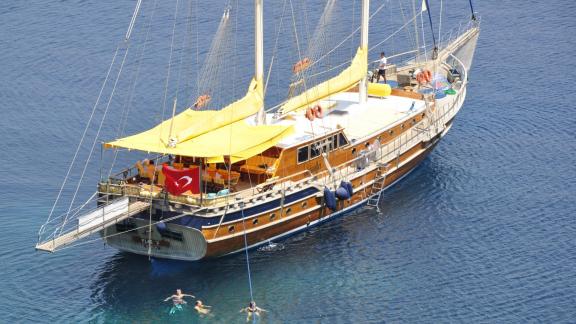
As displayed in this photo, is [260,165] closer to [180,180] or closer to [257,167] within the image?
[257,167]

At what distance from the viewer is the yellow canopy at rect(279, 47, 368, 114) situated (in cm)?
6456

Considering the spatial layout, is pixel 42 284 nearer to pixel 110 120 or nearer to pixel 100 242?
pixel 100 242

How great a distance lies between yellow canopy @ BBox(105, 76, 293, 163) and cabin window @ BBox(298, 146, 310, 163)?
2.13 m

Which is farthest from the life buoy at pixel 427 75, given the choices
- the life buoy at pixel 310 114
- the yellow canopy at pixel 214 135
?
the yellow canopy at pixel 214 135

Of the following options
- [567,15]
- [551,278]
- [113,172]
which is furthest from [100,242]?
[567,15]

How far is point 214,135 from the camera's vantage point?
189 feet

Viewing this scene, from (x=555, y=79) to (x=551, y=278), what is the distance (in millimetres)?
32637

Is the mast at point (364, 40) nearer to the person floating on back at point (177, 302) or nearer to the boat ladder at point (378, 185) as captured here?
the boat ladder at point (378, 185)

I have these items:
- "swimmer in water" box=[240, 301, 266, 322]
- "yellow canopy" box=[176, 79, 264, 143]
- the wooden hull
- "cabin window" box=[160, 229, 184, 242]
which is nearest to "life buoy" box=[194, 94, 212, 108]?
"yellow canopy" box=[176, 79, 264, 143]

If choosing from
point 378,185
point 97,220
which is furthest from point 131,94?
point 97,220

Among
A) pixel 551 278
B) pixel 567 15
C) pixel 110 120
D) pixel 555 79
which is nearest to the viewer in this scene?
pixel 551 278

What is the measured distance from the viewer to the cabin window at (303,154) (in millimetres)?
60781

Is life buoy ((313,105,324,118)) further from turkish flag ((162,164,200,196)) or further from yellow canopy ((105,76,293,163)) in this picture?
turkish flag ((162,164,200,196))

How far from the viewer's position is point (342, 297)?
54094 mm
